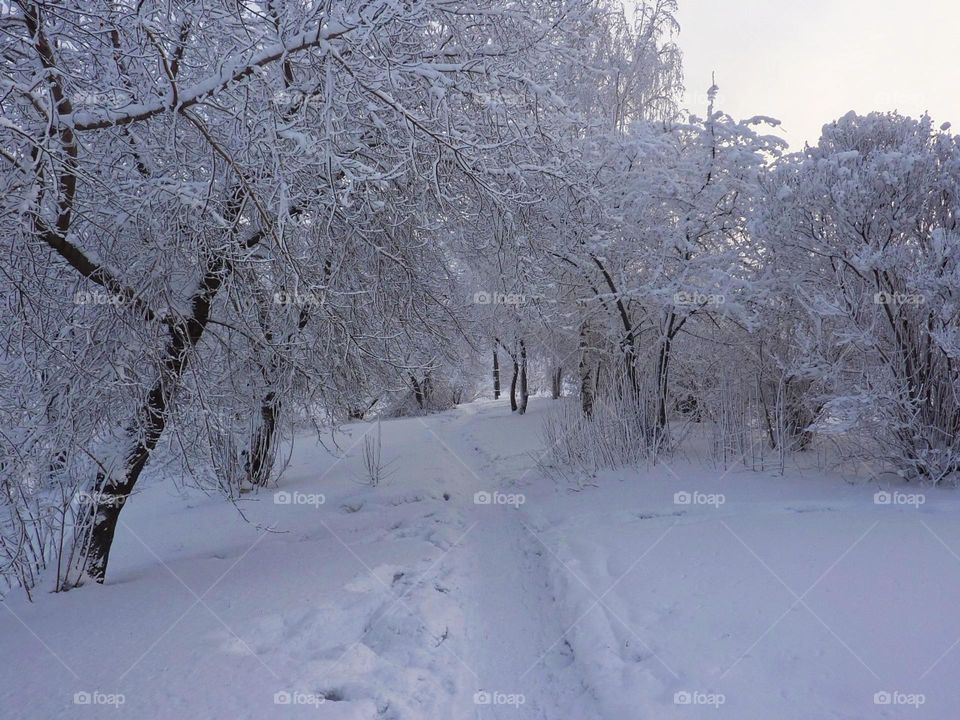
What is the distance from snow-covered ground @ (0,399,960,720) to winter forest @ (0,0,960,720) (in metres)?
0.03

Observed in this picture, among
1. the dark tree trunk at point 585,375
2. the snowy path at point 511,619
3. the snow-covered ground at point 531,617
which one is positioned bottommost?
the snowy path at point 511,619

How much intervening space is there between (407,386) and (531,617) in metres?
2.75

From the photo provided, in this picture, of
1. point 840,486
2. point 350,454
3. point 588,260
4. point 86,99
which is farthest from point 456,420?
point 86,99

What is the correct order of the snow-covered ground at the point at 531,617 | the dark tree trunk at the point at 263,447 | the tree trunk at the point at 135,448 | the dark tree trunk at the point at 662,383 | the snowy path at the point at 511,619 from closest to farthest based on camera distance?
the snow-covered ground at the point at 531,617, the snowy path at the point at 511,619, the tree trunk at the point at 135,448, the dark tree trunk at the point at 263,447, the dark tree trunk at the point at 662,383

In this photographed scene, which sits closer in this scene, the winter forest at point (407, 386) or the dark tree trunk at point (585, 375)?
the winter forest at point (407, 386)

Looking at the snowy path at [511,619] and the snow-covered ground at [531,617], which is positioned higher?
the snow-covered ground at [531,617]

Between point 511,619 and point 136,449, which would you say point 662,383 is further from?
point 136,449

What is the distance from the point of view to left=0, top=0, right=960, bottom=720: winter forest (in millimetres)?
3057

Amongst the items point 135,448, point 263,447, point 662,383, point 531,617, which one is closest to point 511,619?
point 531,617

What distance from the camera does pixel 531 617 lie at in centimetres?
444

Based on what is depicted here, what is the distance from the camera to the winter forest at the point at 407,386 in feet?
10.0

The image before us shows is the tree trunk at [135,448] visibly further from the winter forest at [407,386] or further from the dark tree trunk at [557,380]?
the dark tree trunk at [557,380]

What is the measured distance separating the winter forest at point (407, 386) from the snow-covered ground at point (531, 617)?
3 centimetres

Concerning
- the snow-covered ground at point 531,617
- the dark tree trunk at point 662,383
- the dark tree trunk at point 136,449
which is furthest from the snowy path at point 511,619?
the dark tree trunk at point 136,449
